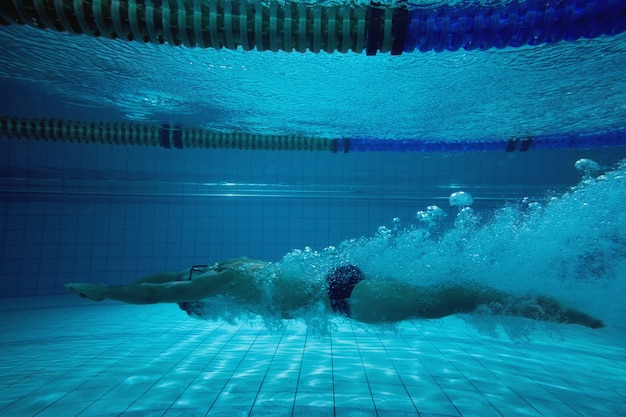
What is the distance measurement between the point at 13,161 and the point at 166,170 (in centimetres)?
358

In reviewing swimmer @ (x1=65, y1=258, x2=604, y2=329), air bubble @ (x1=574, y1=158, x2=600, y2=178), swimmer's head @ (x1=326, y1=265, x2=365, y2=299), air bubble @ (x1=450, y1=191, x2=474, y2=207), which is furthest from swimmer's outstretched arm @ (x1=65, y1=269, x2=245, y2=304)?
air bubble @ (x1=574, y1=158, x2=600, y2=178)

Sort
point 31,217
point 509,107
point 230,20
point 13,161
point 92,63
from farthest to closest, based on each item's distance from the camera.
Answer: point 31,217, point 13,161, point 509,107, point 92,63, point 230,20

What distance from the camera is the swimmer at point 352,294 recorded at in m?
3.54

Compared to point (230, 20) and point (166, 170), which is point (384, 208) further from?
point (230, 20)

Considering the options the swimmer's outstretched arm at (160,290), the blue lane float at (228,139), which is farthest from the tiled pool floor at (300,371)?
the blue lane float at (228,139)

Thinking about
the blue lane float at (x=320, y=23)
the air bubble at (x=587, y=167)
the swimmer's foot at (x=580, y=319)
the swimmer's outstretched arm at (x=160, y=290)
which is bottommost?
the swimmer's foot at (x=580, y=319)

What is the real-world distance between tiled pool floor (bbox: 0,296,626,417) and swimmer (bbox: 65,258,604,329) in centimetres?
75

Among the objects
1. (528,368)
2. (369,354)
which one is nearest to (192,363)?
(369,354)

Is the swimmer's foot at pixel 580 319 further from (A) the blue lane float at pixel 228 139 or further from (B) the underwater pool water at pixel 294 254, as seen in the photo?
(A) the blue lane float at pixel 228 139

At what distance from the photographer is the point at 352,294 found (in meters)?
3.80

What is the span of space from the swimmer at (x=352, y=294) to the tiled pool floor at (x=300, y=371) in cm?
75

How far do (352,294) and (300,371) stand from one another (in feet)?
5.11

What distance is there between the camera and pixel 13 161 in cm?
836

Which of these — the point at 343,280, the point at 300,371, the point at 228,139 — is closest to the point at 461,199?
the point at 228,139
